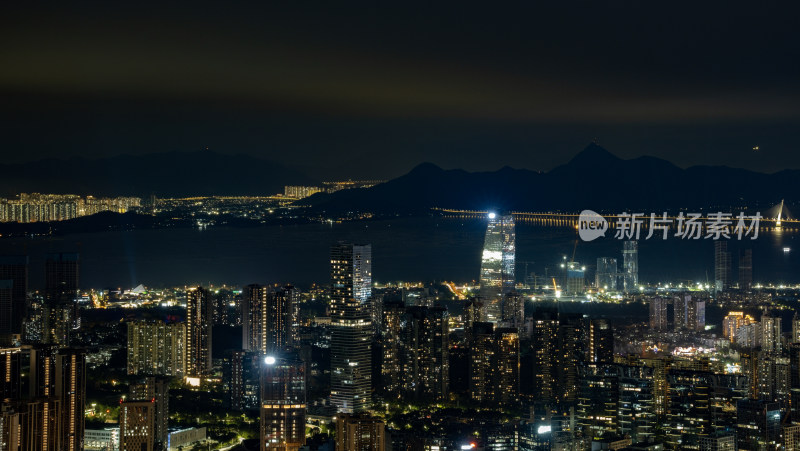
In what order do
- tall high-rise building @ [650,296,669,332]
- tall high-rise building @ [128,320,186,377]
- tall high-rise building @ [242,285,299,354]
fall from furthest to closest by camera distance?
1. tall high-rise building @ [650,296,669,332]
2. tall high-rise building @ [242,285,299,354]
3. tall high-rise building @ [128,320,186,377]

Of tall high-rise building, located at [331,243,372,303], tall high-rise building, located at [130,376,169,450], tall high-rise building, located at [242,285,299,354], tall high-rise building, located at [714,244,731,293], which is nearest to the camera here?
tall high-rise building, located at [130,376,169,450]

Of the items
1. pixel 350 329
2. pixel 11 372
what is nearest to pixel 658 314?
pixel 350 329

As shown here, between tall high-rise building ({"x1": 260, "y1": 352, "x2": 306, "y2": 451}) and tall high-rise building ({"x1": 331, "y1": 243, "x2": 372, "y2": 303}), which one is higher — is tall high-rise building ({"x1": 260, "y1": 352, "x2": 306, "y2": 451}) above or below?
below

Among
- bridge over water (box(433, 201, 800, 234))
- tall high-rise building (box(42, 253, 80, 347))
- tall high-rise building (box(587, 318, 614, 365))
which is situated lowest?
tall high-rise building (box(587, 318, 614, 365))

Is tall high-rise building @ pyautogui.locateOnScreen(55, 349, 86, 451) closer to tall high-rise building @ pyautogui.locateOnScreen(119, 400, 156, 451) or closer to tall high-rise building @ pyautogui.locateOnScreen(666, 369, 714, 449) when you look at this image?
tall high-rise building @ pyautogui.locateOnScreen(119, 400, 156, 451)

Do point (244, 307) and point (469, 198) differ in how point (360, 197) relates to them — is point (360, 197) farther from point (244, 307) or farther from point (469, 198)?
point (244, 307)

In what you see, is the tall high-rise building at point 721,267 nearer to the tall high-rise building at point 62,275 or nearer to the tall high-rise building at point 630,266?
the tall high-rise building at point 630,266

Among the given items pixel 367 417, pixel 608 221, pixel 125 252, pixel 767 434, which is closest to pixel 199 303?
pixel 367 417

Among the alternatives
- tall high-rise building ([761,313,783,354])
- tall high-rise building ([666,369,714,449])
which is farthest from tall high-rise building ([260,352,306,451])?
tall high-rise building ([761,313,783,354])
